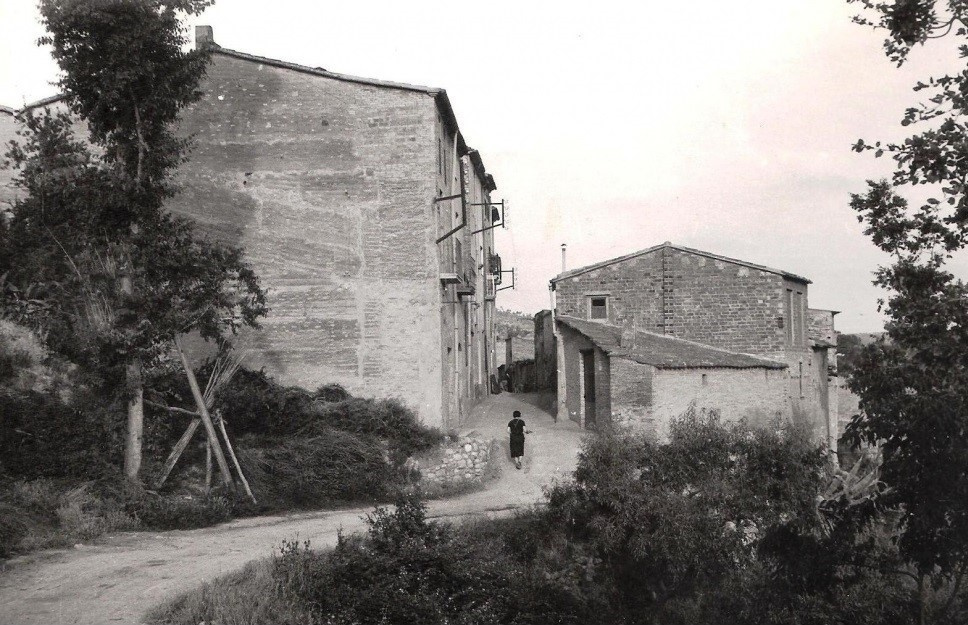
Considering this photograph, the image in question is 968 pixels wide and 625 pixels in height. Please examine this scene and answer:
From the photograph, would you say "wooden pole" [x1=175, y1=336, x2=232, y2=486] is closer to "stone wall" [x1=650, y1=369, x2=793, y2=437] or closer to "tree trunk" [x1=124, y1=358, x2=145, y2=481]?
"tree trunk" [x1=124, y1=358, x2=145, y2=481]

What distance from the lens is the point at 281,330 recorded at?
19.9m

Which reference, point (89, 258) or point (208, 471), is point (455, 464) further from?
point (89, 258)

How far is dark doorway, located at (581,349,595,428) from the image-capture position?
73.0 feet

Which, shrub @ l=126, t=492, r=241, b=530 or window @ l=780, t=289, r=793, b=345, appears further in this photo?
window @ l=780, t=289, r=793, b=345

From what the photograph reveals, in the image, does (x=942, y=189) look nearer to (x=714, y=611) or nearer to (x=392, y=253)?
(x=714, y=611)

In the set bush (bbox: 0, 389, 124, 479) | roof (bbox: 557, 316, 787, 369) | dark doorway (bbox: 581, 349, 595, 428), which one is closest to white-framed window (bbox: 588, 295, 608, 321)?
roof (bbox: 557, 316, 787, 369)

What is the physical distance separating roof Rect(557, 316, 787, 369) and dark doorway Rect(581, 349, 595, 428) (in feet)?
2.59

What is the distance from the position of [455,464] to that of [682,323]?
930 centimetres

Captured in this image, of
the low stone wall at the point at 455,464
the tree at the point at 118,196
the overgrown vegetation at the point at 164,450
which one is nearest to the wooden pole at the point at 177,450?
the overgrown vegetation at the point at 164,450

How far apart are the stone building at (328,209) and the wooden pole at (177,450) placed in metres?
4.38

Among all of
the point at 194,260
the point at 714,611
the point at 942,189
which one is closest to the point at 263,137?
the point at 194,260

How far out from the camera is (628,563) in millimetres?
11695

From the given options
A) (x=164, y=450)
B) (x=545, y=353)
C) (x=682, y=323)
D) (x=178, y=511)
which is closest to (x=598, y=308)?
(x=682, y=323)

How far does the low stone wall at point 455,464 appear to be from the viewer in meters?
17.8
